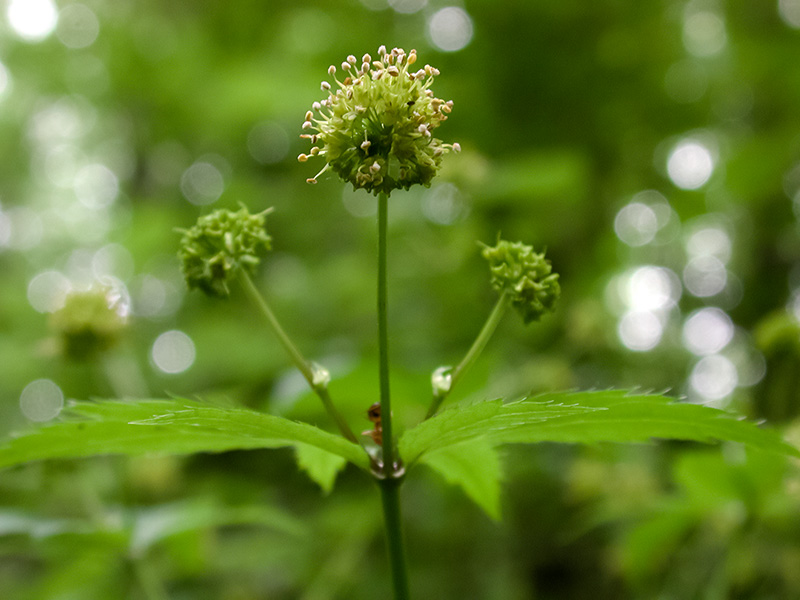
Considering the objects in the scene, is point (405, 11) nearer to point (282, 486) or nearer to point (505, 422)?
point (282, 486)

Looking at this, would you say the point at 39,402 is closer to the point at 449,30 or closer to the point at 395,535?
the point at 449,30

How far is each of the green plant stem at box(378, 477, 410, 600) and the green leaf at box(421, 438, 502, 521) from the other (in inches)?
3.0

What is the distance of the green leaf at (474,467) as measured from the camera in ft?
2.57

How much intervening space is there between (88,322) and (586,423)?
54.3 inches

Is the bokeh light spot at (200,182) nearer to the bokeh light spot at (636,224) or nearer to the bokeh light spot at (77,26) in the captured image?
the bokeh light spot at (77,26)

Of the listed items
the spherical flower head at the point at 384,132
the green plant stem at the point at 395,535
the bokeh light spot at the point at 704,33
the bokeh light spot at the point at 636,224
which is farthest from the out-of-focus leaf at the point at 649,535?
the bokeh light spot at the point at 704,33

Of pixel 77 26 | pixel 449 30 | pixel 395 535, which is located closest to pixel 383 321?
pixel 395 535

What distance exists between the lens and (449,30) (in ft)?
7.46

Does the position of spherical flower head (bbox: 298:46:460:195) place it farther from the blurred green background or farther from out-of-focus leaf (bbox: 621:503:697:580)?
out-of-focus leaf (bbox: 621:503:697:580)

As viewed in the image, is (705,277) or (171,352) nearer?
(705,277)

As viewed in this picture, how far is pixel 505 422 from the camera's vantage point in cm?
61

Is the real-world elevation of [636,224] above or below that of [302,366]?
above

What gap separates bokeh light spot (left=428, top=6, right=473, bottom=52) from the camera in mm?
2174

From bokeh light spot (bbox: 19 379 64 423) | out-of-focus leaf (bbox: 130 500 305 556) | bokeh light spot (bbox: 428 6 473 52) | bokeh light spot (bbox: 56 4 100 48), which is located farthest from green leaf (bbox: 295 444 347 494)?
bokeh light spot (bbox: 19 379 64 423)
